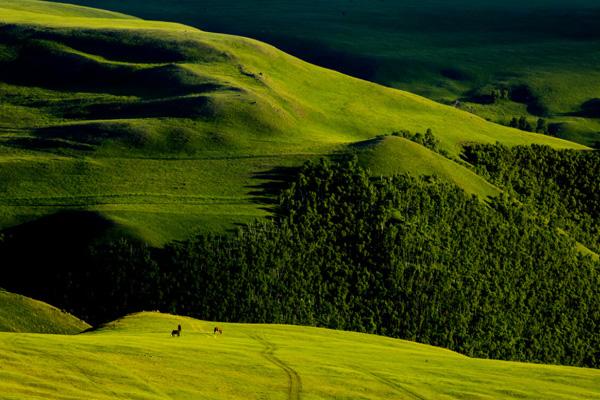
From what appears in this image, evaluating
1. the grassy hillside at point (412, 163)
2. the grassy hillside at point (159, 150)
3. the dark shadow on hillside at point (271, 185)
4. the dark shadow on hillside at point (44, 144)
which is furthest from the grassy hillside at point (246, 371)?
the dark shadow on hillside at point (44, 144)

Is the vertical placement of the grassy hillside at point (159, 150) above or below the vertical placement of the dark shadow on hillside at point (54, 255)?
above

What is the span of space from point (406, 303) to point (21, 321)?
53.2 meters

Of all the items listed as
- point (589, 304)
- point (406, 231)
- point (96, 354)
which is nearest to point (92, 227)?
point (406, 231)

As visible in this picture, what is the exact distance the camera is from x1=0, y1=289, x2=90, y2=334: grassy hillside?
4363 inches

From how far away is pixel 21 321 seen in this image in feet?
369

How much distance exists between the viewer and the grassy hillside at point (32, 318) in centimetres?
11081

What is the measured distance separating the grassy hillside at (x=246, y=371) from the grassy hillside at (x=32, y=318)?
21.3 meters

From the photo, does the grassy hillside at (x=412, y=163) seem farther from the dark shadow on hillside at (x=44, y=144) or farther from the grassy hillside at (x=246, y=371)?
the grassy hillside at (x=246, y=371)

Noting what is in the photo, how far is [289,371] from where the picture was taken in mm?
75250

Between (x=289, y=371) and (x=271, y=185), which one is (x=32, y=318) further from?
(x=271, y=185)

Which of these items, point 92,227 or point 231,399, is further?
point 92,227

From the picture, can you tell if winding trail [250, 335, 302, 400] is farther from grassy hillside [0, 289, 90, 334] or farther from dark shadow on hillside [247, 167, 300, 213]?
dark shadow on hillside [247, 167, 300, 213]

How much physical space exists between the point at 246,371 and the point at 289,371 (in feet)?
11.4

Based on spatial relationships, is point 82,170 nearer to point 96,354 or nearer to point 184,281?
point 184,281
